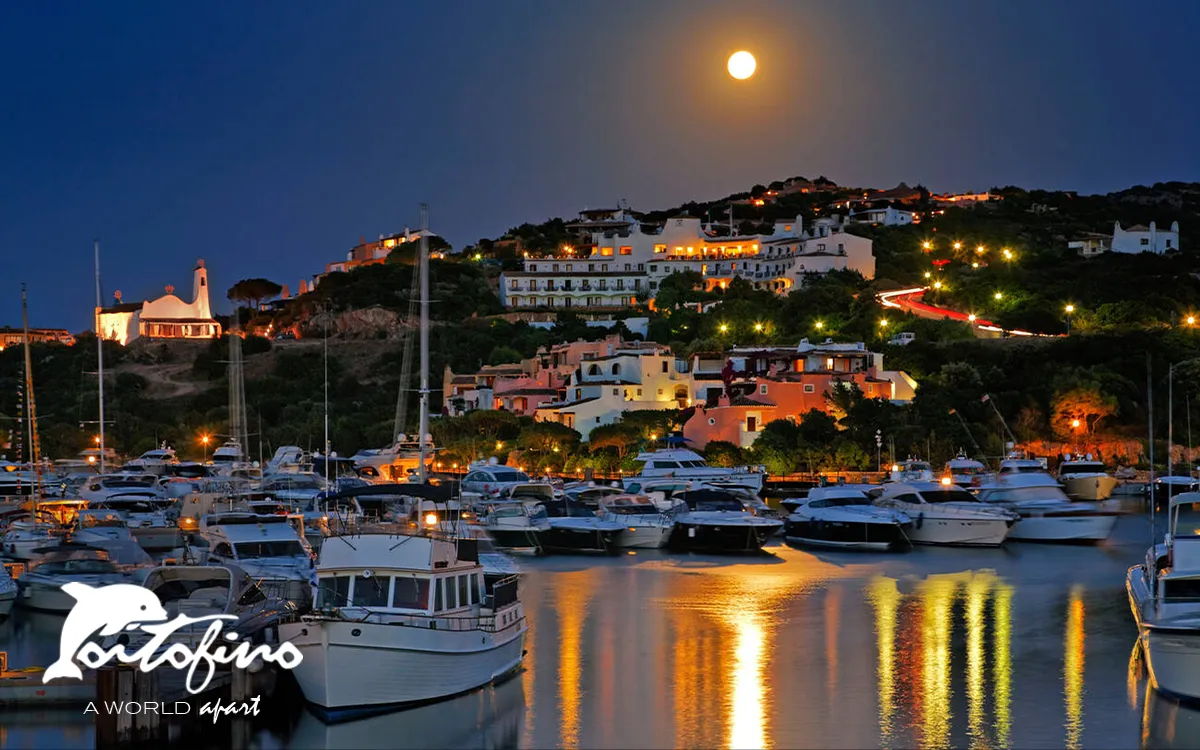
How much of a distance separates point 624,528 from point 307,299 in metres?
83.2

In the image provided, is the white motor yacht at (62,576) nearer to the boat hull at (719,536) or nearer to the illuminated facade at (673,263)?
the boat hull at (719,536)

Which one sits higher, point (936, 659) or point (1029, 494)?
point (1029, 494)

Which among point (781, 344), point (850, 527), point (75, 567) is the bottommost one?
point (850, 527)

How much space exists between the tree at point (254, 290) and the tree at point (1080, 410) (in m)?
81.9

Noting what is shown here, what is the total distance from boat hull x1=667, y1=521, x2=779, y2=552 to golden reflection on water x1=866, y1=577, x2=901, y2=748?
566cm

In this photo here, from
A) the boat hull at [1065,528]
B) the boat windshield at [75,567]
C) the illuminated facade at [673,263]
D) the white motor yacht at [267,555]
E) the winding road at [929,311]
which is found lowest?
the boat hull at [1065,528]

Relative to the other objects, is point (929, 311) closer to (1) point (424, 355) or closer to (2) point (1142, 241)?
(2) point (1142, 241)

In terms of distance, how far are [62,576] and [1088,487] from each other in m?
36.0

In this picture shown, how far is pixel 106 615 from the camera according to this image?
2230cm

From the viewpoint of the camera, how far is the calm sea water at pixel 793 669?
21000mm

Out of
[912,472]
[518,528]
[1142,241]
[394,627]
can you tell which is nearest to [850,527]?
[518,528]

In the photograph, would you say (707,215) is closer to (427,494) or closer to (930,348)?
(930,348)

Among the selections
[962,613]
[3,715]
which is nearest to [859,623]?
[962,613]

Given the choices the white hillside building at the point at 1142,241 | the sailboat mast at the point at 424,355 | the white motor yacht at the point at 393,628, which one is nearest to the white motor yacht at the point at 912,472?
the sailboat mast at the point at 424,355
